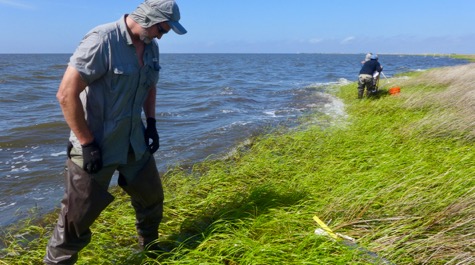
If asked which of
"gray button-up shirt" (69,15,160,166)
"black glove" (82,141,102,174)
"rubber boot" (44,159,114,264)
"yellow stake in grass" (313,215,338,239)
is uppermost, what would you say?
"gray button-up shirt" (69,15,160,166)

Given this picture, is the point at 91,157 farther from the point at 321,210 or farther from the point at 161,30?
the point at 321,210

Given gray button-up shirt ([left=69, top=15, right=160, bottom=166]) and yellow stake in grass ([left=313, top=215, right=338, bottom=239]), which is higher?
gray button-up shirt ([left=69, top=15, right=160, bottom=166])

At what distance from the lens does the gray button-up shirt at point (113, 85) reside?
238cm

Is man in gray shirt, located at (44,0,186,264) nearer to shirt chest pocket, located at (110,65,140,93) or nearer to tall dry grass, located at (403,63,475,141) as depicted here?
shirt chest pocket, located at (110,65,140,93)

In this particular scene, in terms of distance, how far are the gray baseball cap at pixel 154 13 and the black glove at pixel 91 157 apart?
0.93 meters

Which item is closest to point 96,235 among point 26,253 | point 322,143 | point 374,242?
point 26,253

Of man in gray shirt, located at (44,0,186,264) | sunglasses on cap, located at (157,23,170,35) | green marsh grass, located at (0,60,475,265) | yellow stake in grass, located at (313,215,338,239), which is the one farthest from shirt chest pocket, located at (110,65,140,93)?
yellow stake in grass, located at (313,215,338,239)

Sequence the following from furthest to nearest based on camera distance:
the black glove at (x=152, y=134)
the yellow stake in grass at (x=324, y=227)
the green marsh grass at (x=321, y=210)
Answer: the black glove at (x=152, y=134) → the yellow stake in grass at (x=324, y=227) → the green marsh grass at (x=321, y=210)

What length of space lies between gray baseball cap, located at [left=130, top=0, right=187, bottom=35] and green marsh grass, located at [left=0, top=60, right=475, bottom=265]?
181cm

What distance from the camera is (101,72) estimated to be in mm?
2414

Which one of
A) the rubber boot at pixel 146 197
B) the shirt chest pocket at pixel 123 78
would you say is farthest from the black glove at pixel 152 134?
the shirt chest pocket at pixel 123 78

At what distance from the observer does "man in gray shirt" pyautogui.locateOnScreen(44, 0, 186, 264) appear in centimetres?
237

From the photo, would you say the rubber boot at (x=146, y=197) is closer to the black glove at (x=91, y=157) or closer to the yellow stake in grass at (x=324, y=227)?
the black glove at (x=91, y=157)

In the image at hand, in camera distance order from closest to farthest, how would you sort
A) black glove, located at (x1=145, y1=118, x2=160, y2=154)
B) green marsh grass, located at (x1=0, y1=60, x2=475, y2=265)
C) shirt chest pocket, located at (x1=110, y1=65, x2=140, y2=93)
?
shirt chest pocket, located at (x1=110, y1=65, x2=140, y2=93) < green marsh grass, located at (x1=0, y1=60, x2=475, y2=265) < black glove, located at (x1=145, y1=118, x2=160, y2=154)
